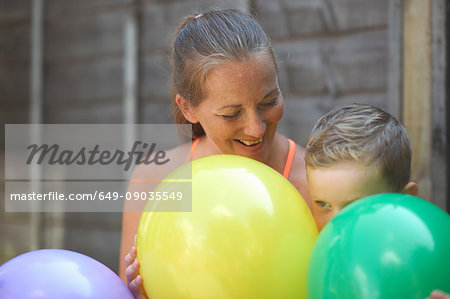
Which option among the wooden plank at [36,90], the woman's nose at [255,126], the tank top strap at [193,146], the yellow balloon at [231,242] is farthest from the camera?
the wooden plank at [36,90]

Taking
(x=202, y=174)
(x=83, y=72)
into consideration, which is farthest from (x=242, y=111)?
(x=83, y=72)

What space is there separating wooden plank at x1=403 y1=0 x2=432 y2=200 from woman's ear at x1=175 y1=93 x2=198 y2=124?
0.90m

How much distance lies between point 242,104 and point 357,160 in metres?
0.45

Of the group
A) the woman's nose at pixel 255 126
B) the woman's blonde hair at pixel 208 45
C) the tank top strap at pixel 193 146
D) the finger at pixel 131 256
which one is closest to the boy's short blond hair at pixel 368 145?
the woman's nose at pixel 255 126

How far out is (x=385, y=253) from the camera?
897mm

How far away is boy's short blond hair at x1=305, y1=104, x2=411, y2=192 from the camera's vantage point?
3.95ft

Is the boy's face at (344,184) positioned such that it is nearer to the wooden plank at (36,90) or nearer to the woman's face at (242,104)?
the woman's face at (242,104)

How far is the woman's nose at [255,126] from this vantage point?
1.50 m

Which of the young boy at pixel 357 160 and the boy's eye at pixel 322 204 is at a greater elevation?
the young boy at pixel 357 160

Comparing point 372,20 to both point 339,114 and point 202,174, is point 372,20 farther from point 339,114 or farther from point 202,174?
point 202,174

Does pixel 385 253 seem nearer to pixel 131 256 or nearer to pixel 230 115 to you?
pixel 131 256

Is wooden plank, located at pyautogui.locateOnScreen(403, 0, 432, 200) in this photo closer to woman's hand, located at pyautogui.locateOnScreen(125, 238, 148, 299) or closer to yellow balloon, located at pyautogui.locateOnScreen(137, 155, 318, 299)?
yellow balloon, located at pyautogui.locateOnScreen(137, 155, 318, 299)

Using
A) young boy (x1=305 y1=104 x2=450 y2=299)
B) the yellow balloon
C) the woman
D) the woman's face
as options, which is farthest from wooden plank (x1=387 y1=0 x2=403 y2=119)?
the yellow balloon

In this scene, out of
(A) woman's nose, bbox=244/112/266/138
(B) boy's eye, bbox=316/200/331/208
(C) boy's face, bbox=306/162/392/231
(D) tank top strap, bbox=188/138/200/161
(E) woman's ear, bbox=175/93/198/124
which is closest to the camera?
(C) boy's face, bbox=306/162/392/231
